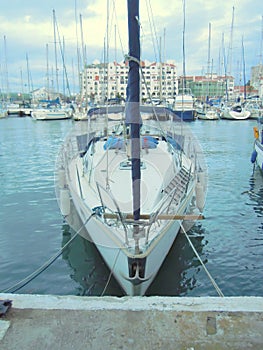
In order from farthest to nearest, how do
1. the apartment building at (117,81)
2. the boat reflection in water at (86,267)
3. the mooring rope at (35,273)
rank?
the apartment building at (117,81) → the mooring rope at (35,273) → the boat reflection in water at (86,267)

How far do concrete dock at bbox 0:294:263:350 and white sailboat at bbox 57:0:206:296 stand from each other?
172 cm

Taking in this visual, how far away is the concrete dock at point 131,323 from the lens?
2.64 metres

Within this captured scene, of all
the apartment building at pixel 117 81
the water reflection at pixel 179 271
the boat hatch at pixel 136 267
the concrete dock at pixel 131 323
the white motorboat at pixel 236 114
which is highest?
the apartment building at pixel 117 81

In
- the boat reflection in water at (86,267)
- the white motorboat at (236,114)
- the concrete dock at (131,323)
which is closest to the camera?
the concrete dock at (131,323)

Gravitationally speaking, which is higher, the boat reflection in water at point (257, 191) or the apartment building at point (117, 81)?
the apartment building at point (117, 81)

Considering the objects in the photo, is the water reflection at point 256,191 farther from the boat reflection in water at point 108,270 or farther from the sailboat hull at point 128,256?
the sailboat hull at point 128,256

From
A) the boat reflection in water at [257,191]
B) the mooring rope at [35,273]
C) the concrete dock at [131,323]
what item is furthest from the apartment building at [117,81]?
the boat reflection in water at [257,191]

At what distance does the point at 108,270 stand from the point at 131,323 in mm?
3642

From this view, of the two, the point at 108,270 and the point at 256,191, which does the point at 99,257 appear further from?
the point at 256,191

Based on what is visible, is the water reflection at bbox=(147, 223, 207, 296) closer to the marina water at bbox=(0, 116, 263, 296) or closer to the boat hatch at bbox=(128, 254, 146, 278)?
the marina water at bbox=(0, 116, 263, 296)

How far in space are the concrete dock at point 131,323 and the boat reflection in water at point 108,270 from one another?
2.68 metres

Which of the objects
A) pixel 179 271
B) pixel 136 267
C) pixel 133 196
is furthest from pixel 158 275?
pixel 133 196

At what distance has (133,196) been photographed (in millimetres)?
5176

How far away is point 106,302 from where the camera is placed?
3.11 metres
